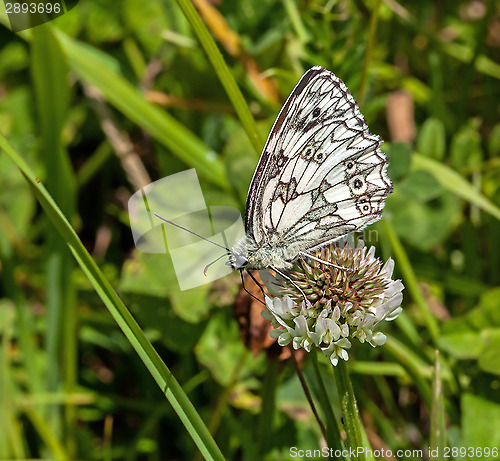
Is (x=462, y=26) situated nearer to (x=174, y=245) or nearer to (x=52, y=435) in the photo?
(x=174, y=245)

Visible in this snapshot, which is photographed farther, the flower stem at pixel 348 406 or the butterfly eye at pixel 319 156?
the butterfly eye at pixel 319 156

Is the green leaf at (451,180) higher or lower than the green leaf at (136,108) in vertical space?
lower

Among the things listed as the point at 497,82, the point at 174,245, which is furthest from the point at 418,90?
the point at 174,245

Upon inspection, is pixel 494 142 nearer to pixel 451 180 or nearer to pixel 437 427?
pixel 451 180

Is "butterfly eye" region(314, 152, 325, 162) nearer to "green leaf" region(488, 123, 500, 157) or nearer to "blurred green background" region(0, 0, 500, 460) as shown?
"blurred green background" region(0, 0, 500, 460)

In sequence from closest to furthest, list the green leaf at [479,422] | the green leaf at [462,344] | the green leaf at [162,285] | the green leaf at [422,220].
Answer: the green leaf at [479,422]
the green leaf at [462,344]
the green leaf at [162,285]
the green leaf at [422,220]

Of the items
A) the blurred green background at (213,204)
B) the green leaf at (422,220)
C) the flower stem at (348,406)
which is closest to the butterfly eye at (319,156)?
the blurred green background at (213,204)

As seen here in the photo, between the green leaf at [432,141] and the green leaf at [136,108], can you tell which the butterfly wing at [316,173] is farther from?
the green leaf at [432,141]
